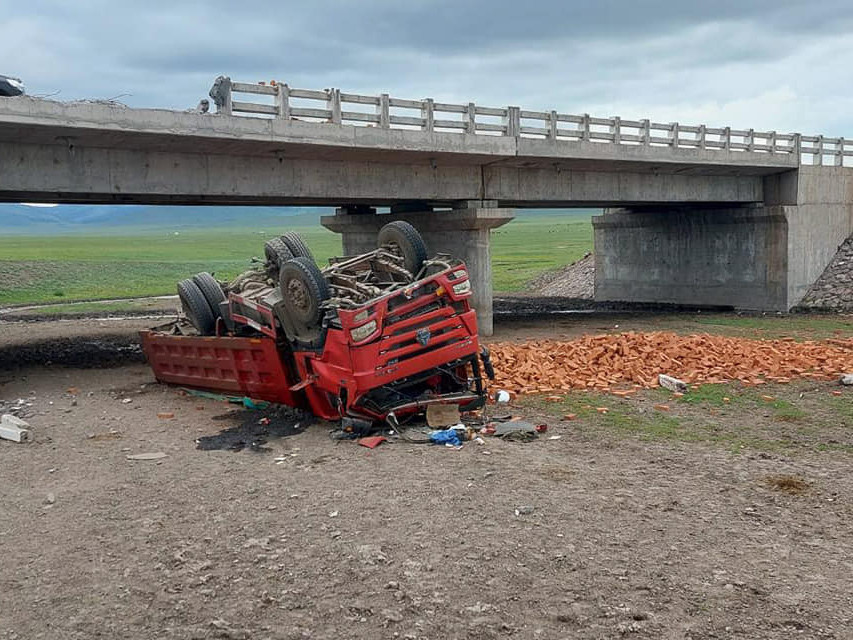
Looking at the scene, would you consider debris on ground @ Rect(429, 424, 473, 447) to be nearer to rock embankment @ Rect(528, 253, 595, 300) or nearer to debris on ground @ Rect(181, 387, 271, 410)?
debris on ground @ Rect(181, 387, 271, 410)

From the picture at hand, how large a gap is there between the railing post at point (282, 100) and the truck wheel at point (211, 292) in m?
4.84

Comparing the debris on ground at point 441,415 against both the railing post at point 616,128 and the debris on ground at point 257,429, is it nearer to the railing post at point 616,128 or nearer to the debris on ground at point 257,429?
the debris on ground at point 257,429

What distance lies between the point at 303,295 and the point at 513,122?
1141 centimetres

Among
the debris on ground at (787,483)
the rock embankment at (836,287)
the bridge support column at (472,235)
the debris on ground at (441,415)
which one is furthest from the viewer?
the rock embankment at (836,287)

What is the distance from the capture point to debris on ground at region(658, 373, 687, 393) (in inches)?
456

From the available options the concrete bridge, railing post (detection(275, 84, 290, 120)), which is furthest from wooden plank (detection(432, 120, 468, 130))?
railing post (detection(275, 84, 290, 120))

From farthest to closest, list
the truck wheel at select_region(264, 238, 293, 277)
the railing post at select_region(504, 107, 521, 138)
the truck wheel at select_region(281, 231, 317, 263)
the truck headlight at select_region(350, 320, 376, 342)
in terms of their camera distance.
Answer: the railing post at select_region(504, 107, 521, 138), the truck wheel at select_region(281, 231, 317, 263), the truck wheel at select_region(264, 238, 293, 277), the truck headlight at select_region(350, 320, 376, 342)

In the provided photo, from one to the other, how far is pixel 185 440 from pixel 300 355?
1764 mm

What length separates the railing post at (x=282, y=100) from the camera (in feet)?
52.0

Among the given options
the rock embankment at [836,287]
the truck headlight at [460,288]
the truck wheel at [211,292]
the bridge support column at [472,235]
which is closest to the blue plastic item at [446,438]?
the truck headlight at [460,288]

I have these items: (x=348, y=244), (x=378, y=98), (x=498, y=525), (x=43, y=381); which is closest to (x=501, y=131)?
(x=378, y=98)

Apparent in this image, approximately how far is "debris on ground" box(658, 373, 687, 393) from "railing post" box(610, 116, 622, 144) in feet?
35.7

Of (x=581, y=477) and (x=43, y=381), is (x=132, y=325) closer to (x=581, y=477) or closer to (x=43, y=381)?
(x=43, y=381)

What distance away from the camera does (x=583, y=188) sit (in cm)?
2267
